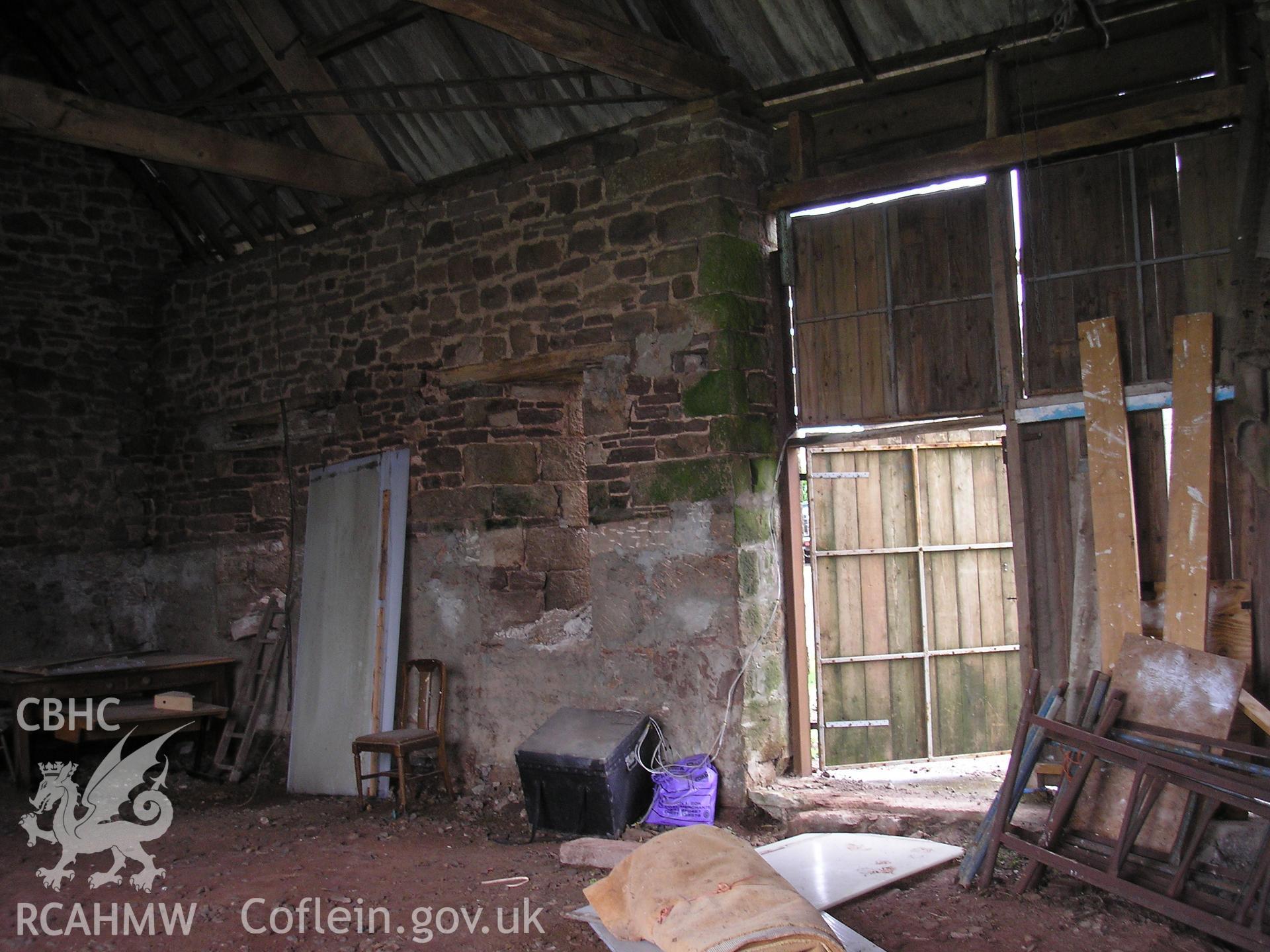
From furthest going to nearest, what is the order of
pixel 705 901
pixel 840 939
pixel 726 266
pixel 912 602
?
pixel 912 602 → pixel 726 266 → pixel 840 939 → pixel 705 901

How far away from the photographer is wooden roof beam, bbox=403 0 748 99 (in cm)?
444

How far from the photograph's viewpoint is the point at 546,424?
626 centimetres

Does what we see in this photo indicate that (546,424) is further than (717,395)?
Yes

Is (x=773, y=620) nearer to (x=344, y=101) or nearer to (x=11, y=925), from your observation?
(x=11, y=925)

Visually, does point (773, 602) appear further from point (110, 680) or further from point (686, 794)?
point (110, 680)

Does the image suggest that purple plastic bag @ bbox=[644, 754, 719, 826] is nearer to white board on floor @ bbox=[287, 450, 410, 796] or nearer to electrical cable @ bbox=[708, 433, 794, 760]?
electrical cable @ bbox=[708, 433, 794, 760]

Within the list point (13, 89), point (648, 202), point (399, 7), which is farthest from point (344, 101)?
point (648, 202)

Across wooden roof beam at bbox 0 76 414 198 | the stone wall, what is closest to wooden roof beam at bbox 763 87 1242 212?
wooden roof beam at bbox 0 76 414 198

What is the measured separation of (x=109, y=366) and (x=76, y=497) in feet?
3.38

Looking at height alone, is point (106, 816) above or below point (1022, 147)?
below

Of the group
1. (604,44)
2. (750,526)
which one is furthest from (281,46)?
(750,526)

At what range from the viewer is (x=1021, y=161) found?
476 centimetres

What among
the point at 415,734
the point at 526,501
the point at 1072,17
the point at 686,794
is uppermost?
the point at 1072,17

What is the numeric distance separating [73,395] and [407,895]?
5243 mm
